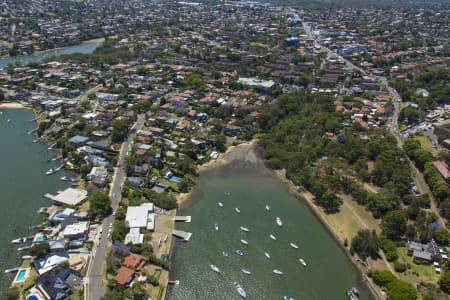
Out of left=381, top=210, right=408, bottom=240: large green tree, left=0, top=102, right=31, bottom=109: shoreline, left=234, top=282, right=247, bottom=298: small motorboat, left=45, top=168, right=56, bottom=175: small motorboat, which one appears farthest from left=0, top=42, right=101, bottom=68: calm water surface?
left=381, top=210, right=408, bottom=240: large green tree

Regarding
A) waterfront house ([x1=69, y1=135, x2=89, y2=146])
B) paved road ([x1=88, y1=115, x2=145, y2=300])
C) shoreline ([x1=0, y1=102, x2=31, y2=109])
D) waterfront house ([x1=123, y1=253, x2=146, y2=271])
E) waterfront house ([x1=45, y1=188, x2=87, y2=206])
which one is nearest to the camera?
paved road ([x1=88, y1=115, x2=145, y2=300])

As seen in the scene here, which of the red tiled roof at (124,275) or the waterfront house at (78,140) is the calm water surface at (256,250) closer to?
the red tiled roof at (124,275)

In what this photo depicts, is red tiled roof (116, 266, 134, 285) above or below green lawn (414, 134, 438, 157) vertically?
below

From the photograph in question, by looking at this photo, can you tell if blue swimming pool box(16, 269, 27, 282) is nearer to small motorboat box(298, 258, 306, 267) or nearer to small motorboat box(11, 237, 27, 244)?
small motorboat box(11, 237, 27, 244)

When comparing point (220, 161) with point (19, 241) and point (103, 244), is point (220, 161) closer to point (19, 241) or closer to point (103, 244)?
point (103, 244)

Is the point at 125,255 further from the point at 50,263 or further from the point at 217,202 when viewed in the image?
the point at 217,202

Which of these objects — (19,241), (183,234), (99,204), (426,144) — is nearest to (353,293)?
(183,234)
